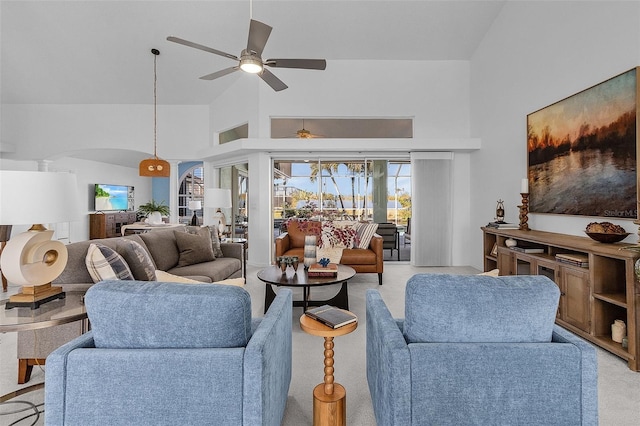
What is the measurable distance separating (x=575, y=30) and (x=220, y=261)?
15.0 feet

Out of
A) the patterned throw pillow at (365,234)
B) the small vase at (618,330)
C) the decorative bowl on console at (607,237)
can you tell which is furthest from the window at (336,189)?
the small vase at (618,330)

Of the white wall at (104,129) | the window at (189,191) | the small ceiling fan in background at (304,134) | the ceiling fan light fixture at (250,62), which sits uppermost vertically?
the white wall at (104,129)

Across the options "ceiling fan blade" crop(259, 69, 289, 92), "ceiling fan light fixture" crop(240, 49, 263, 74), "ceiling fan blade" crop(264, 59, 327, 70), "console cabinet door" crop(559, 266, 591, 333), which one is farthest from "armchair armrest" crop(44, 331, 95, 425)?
"console cabinet door" crop(559, 266, 591, 333)

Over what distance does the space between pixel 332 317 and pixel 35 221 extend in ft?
4.99

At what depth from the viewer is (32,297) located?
176cm

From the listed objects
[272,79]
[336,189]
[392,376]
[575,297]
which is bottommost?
[575,297]

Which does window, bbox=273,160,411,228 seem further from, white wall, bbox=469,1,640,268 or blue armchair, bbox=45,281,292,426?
blue armchair, bbox=45,281,292,426

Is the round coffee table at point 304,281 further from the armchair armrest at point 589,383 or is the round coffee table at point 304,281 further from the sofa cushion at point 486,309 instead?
the armchair armrest at point 589,383

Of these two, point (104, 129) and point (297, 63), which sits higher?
point (104, 129)

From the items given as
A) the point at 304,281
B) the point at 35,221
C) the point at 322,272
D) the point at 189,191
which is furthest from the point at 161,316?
the point at 189,191

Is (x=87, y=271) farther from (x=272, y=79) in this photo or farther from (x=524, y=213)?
(x=524, y=213)

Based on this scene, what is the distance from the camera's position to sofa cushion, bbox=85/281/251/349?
1.15 m

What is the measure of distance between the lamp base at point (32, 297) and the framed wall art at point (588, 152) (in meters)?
4.20

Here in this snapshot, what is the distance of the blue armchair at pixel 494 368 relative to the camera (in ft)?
3.85
